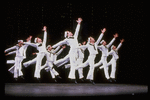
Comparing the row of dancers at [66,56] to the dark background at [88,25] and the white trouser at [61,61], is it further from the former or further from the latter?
the dark background at [88,25]

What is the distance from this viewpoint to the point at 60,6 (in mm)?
9070

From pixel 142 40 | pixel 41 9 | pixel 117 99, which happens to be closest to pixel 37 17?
pixel 41 9

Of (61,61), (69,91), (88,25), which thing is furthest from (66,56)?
(69,91)

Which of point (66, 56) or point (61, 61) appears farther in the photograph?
point (61, 61)

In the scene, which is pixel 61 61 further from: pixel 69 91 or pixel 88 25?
pixel 69 91

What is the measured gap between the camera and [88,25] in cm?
948

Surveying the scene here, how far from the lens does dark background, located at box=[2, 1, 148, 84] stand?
8969 millimetres

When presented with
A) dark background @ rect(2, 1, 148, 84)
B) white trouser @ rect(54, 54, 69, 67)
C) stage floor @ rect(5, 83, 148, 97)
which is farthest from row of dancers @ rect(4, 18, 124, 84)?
stage floor @ rect(5, 83, 148, 97)

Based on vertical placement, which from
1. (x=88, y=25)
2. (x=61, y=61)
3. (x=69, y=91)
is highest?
(x=88, y=25)

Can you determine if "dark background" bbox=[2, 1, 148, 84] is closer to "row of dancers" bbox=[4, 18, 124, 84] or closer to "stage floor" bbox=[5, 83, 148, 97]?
"row of dancers" bbox=[4, 18, 124, 84]

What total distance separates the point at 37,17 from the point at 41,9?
326mm

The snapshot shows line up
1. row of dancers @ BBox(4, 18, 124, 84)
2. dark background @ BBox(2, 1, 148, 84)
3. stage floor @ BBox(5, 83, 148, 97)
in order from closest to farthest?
stage floor @ BBox(5, 83, 148, 97), row of dancers @ BBox(4, 18, 124, 84), dark background @ BBox(2, 1, 148, 84)

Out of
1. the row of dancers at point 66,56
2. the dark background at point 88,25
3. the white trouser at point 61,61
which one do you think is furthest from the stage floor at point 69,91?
the dark background at point 88,25

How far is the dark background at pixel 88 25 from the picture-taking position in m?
8.97
